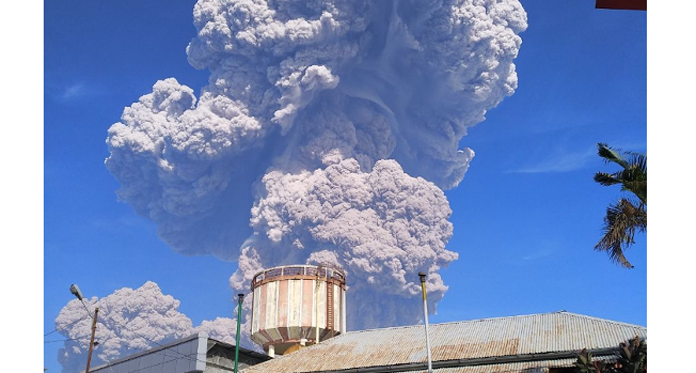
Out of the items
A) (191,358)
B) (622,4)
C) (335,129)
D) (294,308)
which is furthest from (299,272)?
(335,129)

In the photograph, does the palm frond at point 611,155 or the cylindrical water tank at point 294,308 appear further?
the cylindrical water tank at point 294,308

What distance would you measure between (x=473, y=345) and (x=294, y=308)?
18.3 metres

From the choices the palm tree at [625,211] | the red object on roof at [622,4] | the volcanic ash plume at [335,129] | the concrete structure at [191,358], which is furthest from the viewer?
the volcanic ash plume at [335,129]

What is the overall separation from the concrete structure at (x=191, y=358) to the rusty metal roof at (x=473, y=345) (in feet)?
15.9

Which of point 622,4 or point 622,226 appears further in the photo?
point 622,226

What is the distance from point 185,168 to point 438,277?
6042 centimetres

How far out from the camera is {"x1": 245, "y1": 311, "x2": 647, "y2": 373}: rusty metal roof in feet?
92.5

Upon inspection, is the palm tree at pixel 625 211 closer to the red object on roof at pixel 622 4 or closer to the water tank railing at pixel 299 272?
the red object on roof at pixel 622 4

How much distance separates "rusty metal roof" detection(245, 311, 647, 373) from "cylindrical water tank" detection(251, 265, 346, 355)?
313 inches

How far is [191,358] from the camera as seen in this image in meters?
39.2

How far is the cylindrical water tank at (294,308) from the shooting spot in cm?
4597

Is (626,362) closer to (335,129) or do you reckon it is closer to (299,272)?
(299,272)

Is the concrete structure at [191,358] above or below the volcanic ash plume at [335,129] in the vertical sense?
below

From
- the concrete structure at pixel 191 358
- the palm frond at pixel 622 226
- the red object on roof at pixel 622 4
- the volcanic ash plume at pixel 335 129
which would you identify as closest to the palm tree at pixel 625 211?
the palm frond at pixel 622 226
